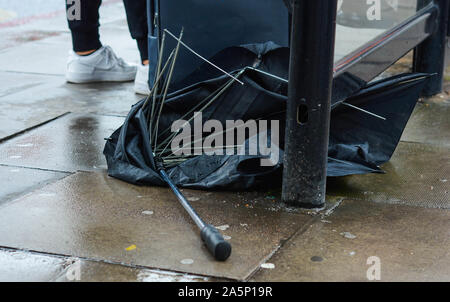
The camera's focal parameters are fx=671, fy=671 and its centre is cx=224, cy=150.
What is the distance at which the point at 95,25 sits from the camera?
5430 millimetres

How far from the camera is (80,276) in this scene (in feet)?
7.87

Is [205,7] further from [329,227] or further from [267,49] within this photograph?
[329,227]

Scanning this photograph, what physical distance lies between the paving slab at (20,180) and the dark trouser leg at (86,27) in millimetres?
2036

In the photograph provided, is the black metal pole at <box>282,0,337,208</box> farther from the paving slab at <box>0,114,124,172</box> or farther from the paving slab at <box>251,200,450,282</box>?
the paving slab at <box>0,114,124,172</box>

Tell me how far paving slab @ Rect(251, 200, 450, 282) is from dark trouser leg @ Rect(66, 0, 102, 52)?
10.0 ft

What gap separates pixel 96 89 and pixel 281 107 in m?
2.33

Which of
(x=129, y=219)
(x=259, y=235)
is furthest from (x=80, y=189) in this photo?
(x=259, y=235)

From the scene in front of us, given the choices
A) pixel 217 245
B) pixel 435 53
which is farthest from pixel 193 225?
pixel 435 53

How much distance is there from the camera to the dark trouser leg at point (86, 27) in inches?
209

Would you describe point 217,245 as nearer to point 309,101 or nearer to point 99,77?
point 309,101

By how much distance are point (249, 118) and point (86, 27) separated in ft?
7.72

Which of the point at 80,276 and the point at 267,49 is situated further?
the point at 267,49

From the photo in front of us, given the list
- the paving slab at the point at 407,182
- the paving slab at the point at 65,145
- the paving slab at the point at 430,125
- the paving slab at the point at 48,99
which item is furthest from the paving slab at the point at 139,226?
the paving slab at the point at 430,125

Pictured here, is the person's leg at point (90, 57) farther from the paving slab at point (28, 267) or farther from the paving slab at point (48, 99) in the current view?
the paving slab at point (28, 267)
